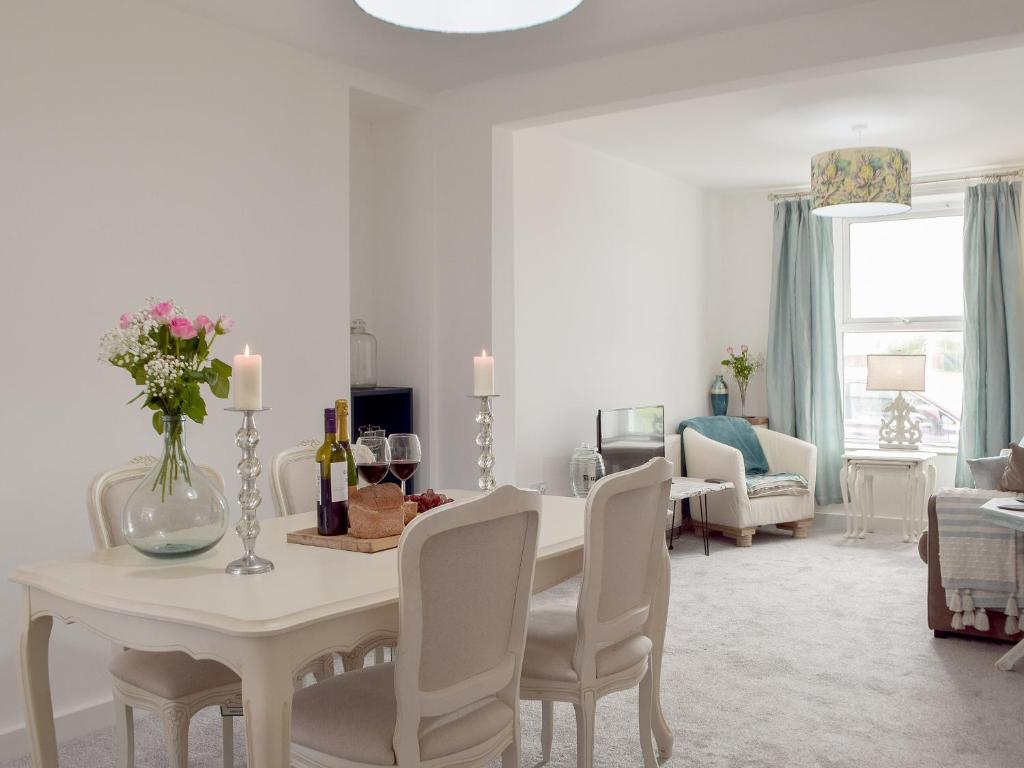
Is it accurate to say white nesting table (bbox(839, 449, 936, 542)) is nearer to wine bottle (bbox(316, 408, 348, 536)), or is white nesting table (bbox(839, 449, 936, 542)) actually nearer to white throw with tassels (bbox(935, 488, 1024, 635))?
white throw with tassels (bbox(935, 488, 1024, 635))

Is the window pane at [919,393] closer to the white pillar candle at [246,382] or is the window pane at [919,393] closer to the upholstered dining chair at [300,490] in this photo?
the upholstered dining chair at [300,490]

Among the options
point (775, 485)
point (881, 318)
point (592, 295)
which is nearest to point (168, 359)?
point (592, 295)

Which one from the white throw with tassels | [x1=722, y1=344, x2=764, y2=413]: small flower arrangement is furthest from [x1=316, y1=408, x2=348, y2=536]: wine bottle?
[x1=722, y1=344, x2=764, y2=413]: small flower arrangement

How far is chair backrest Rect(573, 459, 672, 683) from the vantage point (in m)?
2.37

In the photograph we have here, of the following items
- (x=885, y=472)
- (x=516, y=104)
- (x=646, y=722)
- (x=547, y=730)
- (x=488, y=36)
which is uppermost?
(x=488, y=36)

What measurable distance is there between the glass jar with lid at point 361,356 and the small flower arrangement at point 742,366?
144 inches

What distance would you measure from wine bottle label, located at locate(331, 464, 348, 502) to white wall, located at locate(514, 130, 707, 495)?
2968mm

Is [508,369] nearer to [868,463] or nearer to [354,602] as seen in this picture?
[354,602]

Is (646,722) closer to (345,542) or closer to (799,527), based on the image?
(345,542)

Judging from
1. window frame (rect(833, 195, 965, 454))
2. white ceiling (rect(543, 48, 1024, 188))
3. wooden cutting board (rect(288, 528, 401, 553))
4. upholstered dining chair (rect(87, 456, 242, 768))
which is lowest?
upholstered dining chair (rect(87, 456, 242, 768))

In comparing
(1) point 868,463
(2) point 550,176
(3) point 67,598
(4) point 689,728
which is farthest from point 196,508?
(1) point 868,463

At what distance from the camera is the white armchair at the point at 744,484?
6.49 meters

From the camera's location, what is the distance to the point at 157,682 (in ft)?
7.72

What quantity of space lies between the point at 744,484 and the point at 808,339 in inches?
56.6
